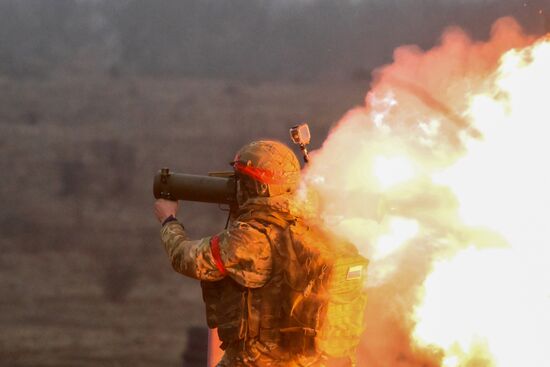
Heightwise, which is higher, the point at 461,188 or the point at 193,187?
the point at 461,188

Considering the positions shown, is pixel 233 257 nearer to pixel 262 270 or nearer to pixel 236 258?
pixel 236 258

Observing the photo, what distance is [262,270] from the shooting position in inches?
157

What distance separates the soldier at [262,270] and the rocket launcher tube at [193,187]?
448 millimetres

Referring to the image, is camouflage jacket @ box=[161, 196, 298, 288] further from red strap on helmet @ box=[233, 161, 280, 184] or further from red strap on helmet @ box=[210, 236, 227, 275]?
red strap on helmet @ box=[233, 161, 280, 184]

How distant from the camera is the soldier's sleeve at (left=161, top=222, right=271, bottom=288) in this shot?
3936mm

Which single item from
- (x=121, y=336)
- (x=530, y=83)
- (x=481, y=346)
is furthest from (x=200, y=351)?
(x=530, y=83)

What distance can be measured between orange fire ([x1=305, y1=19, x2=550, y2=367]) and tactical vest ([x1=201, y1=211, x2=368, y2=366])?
1.99 feet

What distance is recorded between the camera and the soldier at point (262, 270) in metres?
3.92

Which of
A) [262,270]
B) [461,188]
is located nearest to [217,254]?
[262,270]

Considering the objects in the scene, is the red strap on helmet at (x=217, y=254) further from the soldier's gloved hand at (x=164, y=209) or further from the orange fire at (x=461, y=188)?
the orange fire at (x=461, y=188)

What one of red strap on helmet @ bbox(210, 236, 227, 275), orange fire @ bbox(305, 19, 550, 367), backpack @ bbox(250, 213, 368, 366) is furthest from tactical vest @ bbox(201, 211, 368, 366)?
orange fire @ bbox(305, 19, 550, 367)

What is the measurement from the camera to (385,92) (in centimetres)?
575

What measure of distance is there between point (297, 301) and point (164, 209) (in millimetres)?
1163

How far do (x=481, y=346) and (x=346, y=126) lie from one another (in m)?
2.07
